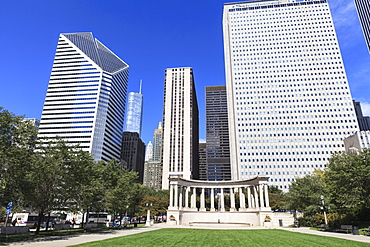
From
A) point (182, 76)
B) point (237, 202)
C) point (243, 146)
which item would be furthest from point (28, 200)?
point (182, 76)

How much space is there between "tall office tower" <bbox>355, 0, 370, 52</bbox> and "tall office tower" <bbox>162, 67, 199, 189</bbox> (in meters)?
119

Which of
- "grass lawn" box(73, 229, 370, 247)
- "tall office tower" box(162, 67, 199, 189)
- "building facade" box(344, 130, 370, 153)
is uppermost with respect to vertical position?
"tall office tower" box(162, 67, 199, 189)

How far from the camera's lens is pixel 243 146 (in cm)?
13388

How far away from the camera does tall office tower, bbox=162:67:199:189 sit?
6284 inches

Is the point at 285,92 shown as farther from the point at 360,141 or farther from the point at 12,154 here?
the point at 12,154

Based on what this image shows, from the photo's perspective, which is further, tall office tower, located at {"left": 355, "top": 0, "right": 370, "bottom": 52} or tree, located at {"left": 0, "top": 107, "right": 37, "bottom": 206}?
tall office tower, located at {"left": 355, "top": 0, "right": 370, "bottom": 52}

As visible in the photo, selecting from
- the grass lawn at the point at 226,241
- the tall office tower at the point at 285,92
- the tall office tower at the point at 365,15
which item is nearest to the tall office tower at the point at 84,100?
the tall office tower at the point at 285,92

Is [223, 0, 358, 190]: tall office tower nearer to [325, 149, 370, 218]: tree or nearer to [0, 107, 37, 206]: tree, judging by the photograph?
[325, 149, 370, 218]: tree

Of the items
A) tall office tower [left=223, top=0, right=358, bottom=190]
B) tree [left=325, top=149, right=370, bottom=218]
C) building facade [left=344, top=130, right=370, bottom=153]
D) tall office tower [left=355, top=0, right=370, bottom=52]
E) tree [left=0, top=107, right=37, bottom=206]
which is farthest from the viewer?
tall office tower [left=355, top=0, right=370, bottom=52]

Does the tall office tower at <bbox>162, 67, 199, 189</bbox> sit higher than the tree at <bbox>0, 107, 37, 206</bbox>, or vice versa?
the tall office tower at <bbox>162, 67, 199, 189</bbox>

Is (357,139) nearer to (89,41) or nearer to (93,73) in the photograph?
(93,73)

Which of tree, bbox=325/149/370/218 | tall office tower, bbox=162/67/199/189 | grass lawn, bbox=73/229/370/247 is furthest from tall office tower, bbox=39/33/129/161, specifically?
tree, bbox=325/149/370/218

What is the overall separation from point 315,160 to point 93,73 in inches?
5799

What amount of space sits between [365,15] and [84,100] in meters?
188
